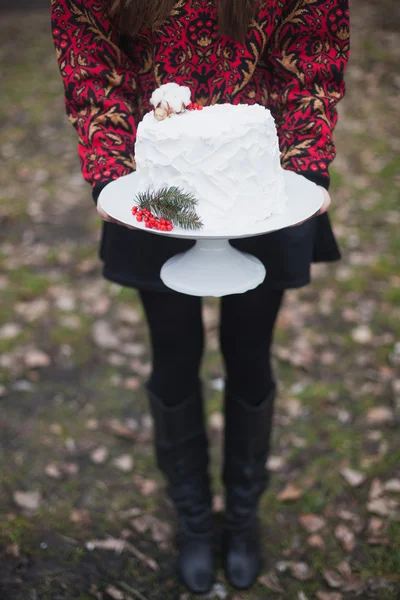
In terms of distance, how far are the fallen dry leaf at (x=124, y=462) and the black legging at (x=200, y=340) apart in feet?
3.12

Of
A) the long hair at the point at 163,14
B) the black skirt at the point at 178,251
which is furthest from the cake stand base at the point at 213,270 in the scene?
the long hair at the point at 163,14

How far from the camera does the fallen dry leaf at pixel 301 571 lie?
8.36 feet

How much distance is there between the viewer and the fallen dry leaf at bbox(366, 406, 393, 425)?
3332 mm

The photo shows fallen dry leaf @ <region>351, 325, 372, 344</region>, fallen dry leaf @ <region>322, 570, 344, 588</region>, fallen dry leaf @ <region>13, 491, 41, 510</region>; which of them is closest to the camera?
fallen dry leaf @ <region>322, 570, 344, 588</region>

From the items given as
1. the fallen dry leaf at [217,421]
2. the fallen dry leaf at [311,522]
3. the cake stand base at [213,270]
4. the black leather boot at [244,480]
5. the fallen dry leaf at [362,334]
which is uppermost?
the cake stand base at [213,270]

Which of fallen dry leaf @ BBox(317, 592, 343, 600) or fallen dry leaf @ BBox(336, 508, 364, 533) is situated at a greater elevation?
fallen dry leaf @ BBox(317, 592, 343, 600)

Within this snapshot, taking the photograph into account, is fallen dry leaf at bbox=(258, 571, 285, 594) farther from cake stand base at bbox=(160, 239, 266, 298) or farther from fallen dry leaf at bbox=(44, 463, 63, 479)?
cake stand base at bbox=(160, 239, 266, 298)

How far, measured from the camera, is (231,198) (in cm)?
167

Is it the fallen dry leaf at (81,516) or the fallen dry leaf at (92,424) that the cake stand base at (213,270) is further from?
the fallen dry leaf at (92,424)

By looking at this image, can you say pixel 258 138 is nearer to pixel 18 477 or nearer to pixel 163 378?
pixel 163 378

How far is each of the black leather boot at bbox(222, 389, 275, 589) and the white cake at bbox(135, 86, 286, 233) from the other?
976 mm

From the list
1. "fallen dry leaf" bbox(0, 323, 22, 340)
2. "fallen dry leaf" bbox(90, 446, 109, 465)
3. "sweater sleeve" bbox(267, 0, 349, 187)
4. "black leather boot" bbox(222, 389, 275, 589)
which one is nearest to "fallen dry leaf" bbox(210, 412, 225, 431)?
"fallen dry leaf" bbox(90, 446, 109, 465)

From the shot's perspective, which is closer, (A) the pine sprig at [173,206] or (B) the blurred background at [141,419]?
(A) the pine sprig at [173,206]

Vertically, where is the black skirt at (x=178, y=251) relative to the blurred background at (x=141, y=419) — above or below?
above
